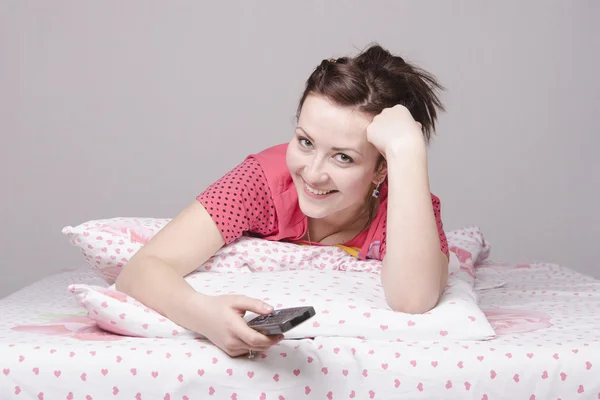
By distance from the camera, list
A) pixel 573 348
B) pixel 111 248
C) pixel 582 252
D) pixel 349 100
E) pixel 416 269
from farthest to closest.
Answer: pixel 582 252 → pixel 111 248 → pixel 349 100 → pixel 416 269 → pixel 573 348

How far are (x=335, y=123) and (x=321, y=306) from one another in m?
0.48

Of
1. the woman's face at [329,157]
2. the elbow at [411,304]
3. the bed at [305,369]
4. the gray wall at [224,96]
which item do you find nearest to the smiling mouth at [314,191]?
the woman's face at [329,157]

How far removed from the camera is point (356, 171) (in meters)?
2.07

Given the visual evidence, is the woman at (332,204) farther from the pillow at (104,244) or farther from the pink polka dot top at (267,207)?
the pillow at (104,244)

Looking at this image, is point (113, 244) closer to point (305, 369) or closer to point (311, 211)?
point (311, 211)

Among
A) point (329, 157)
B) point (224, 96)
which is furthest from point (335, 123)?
point (224, 96)

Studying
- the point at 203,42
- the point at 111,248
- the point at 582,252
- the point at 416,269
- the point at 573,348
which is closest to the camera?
the point at 573,348

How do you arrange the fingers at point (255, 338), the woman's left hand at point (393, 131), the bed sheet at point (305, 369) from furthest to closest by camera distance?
the woman's left hand at point (393, 131)
the bed sheet at point (305, 369)
the fingers at point (255, 338)

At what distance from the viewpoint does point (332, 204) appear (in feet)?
6.94

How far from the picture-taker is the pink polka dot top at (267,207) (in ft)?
6.93

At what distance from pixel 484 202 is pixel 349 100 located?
8.03 ft

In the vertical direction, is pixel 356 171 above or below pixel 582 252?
above

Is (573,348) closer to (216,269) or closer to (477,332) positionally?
(477,332)

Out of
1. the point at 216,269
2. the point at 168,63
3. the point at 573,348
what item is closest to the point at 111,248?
the point at 216,269
